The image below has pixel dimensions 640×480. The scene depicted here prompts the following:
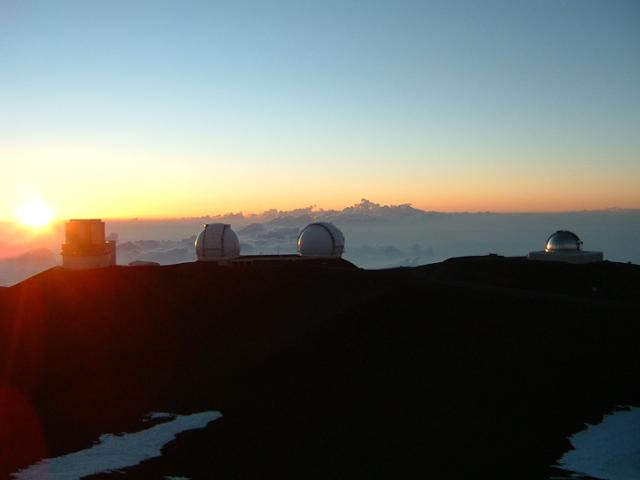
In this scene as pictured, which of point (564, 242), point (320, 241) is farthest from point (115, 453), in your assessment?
point (564, 242)

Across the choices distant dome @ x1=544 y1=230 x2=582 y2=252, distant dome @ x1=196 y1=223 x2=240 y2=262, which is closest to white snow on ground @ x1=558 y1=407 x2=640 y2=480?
distant dome @ x1=544 y1=230 x2=582 y2=252

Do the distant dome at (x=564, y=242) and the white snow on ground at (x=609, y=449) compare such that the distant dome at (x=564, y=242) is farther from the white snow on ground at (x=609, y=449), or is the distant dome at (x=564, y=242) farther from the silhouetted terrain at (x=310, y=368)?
the white snow on ground at (x=609, y=449)

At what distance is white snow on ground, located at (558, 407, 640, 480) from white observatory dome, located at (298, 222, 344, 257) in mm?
23496

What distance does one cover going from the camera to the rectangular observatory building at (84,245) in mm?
34688

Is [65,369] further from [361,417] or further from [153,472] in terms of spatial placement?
[361,417]

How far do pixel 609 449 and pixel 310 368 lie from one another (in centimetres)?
964

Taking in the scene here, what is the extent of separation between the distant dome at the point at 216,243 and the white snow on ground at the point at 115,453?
19944mm

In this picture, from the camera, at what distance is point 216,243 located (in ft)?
125

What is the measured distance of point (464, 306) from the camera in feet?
84.7

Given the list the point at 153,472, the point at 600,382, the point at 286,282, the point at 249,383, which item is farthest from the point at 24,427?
the point at 600,382

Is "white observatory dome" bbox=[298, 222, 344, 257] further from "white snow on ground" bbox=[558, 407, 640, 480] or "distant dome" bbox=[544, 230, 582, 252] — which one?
"white snow on ground" bbox=[558, 407, 640, 480]

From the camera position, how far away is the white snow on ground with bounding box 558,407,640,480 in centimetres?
1514

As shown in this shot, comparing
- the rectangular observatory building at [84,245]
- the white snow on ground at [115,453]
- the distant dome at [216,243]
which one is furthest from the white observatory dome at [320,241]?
the white snow on ground at [115,453]

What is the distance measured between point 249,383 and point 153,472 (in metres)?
6.13
